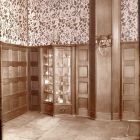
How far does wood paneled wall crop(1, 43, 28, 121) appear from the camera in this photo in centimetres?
649

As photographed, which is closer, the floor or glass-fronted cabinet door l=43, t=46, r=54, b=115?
the floor

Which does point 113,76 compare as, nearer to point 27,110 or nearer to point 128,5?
point 128,5

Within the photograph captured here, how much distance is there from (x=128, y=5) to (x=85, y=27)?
1.41 meters

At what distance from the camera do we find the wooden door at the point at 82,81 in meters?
7.16

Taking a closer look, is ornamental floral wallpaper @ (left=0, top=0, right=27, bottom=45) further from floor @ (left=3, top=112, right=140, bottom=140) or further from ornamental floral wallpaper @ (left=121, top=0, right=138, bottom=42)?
ornamental floral wallpaper @ (left=121, top=0, right=138, bottom=42)

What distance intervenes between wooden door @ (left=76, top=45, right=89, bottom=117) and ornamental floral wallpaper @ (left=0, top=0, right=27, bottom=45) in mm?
1867

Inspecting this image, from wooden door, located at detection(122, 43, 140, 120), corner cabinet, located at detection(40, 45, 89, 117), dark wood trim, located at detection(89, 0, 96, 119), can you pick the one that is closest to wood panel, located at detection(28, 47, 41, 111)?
corner cabinet, located at detection(40, 45, 89, 117)

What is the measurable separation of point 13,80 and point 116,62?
3018 mm

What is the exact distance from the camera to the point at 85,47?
7.14 m

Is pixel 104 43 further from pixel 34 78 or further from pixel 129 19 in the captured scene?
pixel 34 78

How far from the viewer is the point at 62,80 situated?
725 centimetres

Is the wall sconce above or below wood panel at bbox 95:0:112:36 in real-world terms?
below

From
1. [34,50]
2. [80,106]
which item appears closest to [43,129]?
[80,106]

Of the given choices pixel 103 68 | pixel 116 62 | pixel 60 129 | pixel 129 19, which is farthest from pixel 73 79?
pixel 129 19
